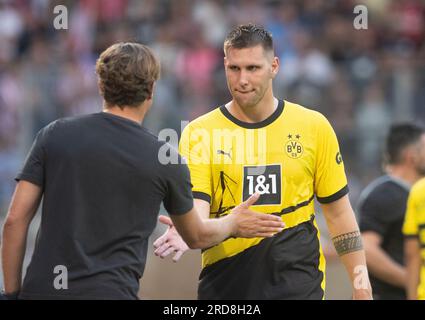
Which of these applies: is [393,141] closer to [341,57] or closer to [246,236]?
[246,236]

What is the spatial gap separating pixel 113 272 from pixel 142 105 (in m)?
0.84

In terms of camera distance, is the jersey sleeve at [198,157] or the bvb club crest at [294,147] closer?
the jersey sleeve at [198,157]

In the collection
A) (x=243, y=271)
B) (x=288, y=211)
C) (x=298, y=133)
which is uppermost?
(x=298, y=133)

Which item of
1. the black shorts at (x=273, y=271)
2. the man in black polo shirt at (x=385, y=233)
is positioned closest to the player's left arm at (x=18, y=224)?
the black shorts at (x=273, y=271)

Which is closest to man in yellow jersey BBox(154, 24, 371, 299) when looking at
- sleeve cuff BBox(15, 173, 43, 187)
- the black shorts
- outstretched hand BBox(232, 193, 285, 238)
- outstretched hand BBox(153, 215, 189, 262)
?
the black shorts

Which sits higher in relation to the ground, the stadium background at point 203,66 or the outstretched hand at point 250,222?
the stadium background at point 203,66

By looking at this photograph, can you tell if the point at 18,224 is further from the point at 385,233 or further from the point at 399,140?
the point at 399,140

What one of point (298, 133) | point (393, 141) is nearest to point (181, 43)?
point (393, 141)

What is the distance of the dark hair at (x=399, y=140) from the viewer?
8367mm

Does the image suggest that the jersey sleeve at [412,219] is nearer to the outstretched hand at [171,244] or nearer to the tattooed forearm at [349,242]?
the tattooed forearm at [349,242]

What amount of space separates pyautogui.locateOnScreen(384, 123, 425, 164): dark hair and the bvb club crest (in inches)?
98.1

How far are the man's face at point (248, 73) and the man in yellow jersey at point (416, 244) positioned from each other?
184cm

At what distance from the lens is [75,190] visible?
4.59 meters

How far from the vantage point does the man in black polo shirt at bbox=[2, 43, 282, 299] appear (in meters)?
4.57
